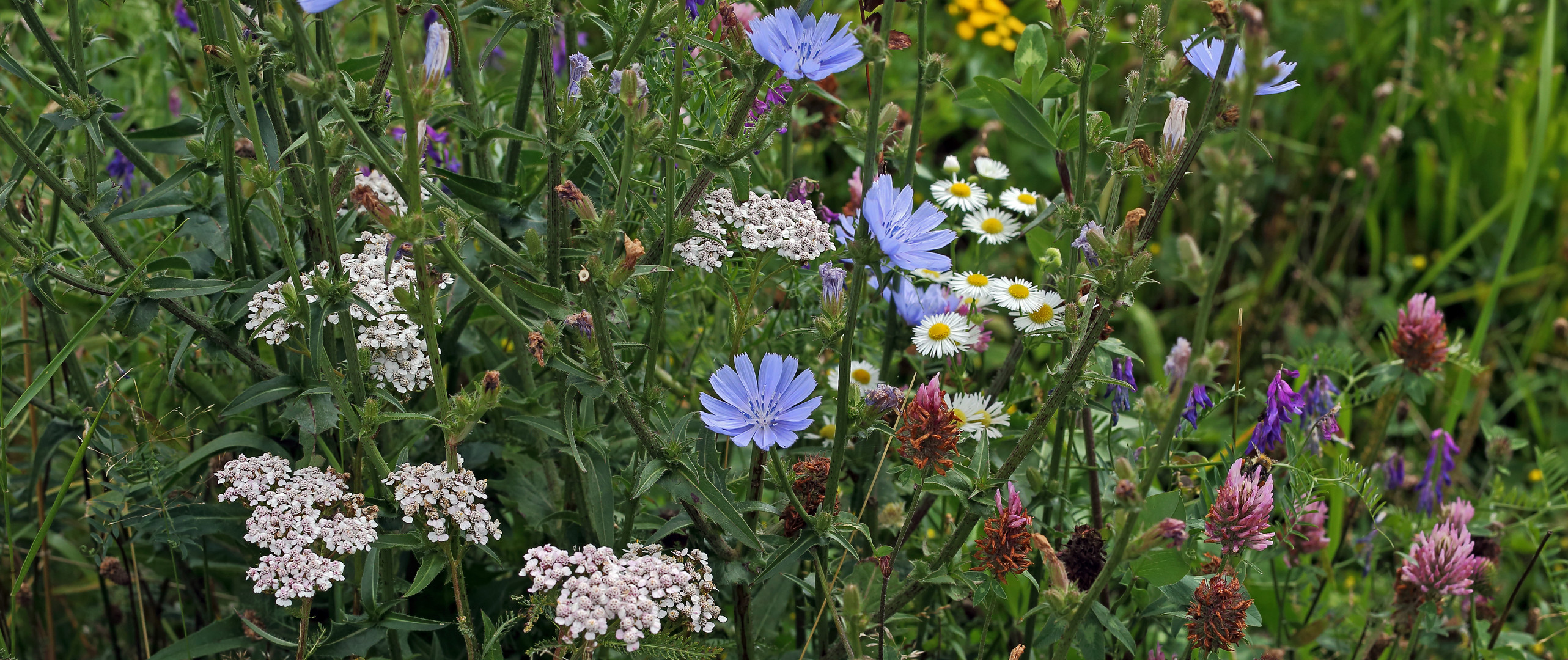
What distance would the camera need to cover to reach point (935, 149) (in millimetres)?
4773

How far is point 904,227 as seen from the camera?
5.28ft

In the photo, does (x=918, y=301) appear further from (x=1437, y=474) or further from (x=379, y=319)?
(x=1437, y=474)

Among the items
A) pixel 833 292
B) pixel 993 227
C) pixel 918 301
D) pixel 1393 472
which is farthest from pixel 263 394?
pixel 1393 472

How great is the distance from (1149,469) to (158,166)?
9.50 ft

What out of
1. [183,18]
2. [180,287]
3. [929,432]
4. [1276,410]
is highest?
[183,18]

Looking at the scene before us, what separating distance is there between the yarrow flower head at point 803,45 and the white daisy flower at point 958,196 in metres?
0.74

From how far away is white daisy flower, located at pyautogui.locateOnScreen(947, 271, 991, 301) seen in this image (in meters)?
2.19

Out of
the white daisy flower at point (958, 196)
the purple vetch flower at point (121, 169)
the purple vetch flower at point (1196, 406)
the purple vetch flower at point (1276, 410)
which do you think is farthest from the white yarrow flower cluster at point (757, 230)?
the purple vetch flower at point (121, 169)

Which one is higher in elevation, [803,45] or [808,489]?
[803,45]

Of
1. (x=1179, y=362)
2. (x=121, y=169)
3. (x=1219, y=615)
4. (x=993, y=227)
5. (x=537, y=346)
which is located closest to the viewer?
(x=1179, y=362)

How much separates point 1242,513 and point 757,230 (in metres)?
0.92

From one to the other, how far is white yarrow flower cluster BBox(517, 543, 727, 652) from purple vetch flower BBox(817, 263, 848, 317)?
44 cm

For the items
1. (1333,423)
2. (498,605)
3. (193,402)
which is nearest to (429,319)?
(498,605)

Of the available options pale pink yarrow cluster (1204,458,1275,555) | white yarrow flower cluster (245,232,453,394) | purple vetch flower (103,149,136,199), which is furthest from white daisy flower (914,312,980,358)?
purple vetch flower (103,149,136,199)
